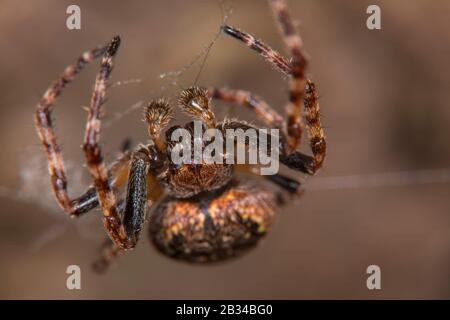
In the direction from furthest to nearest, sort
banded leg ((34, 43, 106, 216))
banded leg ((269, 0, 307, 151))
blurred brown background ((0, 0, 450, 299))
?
1. blurred brown background ((0, 0, 450, 299))
2. banded leg ((34, 43, 106, 216))
3. banded leg ((269, 0, 307, 151))

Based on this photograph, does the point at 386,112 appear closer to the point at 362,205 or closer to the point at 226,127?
the point at 362,205

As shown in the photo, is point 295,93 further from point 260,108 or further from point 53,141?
point 53,141

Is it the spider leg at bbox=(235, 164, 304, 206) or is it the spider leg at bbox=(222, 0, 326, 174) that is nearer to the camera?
the spider leg at bbox=(222, 0, 326, 174)

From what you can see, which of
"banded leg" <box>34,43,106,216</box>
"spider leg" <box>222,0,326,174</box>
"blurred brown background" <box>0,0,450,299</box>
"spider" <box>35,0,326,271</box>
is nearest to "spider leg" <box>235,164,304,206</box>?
"spider" <box>35,0,326,271</box>

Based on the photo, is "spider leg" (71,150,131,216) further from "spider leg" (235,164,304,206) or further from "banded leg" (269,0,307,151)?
"banded leg" (269,0,307,151)

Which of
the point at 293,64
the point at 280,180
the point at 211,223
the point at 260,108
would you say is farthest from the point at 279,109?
the point at 293,64

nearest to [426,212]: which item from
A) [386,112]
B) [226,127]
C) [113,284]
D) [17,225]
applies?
[386,112]
